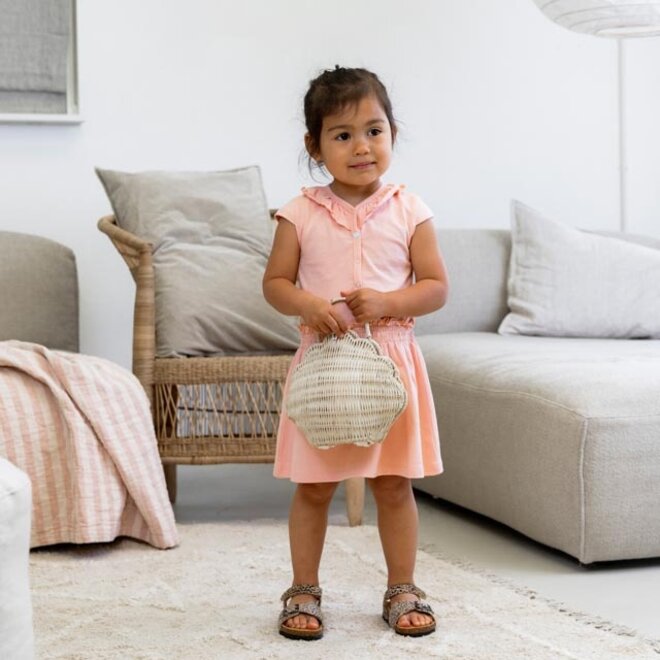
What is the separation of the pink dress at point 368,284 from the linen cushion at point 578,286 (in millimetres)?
1366

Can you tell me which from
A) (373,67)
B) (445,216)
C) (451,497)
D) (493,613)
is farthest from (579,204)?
(493,613)

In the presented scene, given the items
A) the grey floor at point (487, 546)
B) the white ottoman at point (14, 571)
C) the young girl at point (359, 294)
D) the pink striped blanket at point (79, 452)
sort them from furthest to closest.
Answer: the pink striped blanket at point (79, 452)
the grey floor at point (487, 546)
the young girl at point (359, 294)
the white ottoman at point (14, 571)

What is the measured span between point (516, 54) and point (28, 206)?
1626mm

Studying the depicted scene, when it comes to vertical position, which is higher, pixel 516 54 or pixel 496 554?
pixel 516 54

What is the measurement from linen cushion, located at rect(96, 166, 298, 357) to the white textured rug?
506 mm

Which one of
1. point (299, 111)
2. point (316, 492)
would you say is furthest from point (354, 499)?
point (299, 111)

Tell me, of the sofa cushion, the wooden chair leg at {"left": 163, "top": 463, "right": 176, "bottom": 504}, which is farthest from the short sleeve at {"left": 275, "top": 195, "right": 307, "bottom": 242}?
the sofa cushion

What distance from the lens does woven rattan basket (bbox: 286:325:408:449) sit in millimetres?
1969

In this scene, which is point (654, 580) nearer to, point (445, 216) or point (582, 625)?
point (582, 625)

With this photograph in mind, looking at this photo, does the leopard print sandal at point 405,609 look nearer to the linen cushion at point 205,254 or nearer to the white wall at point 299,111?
the linen cushion at point 205,254

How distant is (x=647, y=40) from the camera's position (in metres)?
4.27

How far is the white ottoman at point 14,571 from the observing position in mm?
1408

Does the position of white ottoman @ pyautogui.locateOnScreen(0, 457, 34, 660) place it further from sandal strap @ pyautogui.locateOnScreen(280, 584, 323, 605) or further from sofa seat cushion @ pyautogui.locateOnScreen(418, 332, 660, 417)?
sofa seat cushion @ pyautogui.locateOnScreen(418, 332, 660, 417)

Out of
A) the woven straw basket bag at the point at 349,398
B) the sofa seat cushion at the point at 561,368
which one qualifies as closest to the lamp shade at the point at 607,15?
the sofa seat cushion at the point at 561,368
